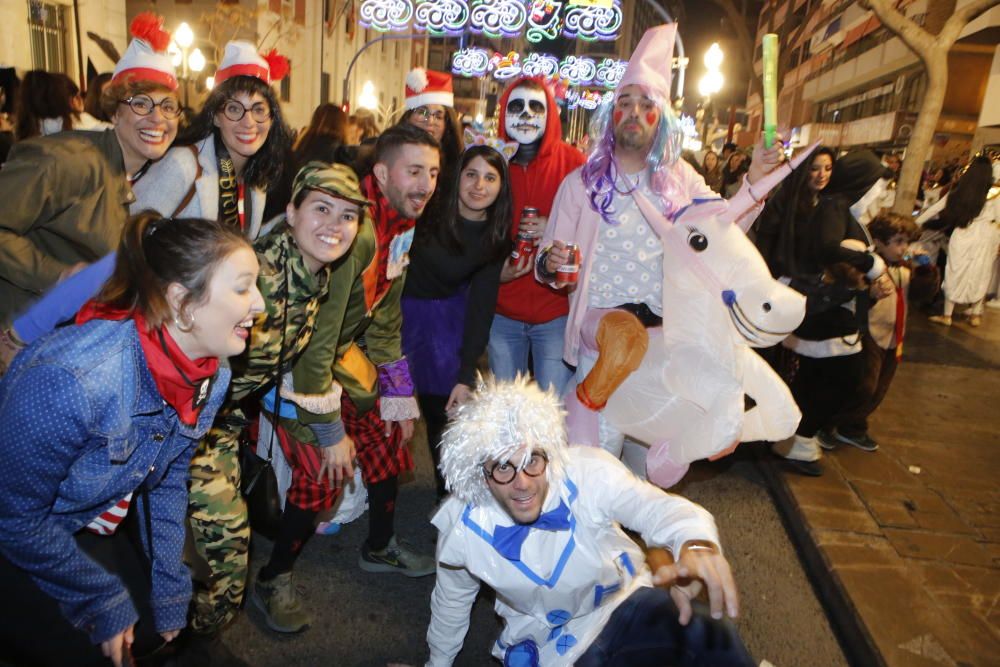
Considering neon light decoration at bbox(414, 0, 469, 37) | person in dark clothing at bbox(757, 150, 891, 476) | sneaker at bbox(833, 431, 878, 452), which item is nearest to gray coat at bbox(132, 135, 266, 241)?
person in dark clothing at bbox(757, 150, 891, 476)

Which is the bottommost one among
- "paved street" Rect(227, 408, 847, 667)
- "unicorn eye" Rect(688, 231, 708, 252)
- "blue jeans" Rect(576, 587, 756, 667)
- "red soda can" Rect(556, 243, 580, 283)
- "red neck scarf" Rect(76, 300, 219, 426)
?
"paved street" Rect(227, 408, 847, 667)

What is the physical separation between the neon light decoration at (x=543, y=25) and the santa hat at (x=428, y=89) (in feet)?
57.7

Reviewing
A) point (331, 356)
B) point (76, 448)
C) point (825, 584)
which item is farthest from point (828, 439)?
point (76, 448)

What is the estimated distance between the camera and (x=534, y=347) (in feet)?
12.2

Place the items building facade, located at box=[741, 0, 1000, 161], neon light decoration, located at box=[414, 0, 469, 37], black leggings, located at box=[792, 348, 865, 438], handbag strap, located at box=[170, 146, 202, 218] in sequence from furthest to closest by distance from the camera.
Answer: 1. neon light decoration, located at box=[414, 0, 469, 37]
2. building facade, located at box=[741, 0, 1000, 161]
3. black leggings, located at box=[792, 348, 865, 438]
4. handbag strap, located at box=[170, 146, 202, 218]

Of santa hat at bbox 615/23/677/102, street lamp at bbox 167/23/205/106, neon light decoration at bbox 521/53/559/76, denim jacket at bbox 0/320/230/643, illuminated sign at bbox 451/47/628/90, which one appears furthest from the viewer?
neon light decoration at bbox 521/53/559/76

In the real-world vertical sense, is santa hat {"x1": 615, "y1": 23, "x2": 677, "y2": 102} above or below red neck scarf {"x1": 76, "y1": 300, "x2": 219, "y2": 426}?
above

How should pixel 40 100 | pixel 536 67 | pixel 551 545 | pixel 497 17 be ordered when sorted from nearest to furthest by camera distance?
pixel 551 545 < pixel 40 100 < pixel 497 17 < pixel 536 67

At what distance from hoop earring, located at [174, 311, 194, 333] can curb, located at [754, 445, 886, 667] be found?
2927 mm

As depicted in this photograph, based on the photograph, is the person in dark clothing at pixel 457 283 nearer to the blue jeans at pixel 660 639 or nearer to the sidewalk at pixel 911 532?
the blue jeans at pixel 660 639

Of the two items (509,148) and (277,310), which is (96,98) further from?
(277,310)

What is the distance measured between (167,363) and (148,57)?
1.96 metres

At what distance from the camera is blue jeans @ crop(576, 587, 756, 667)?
1.93m

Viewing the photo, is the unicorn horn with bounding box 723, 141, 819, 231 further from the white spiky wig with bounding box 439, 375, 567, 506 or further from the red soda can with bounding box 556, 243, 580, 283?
the white spiky wig with bounding box 439, 375, 567, 506
